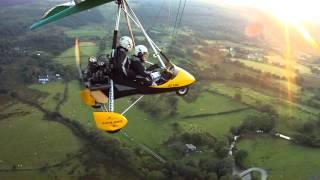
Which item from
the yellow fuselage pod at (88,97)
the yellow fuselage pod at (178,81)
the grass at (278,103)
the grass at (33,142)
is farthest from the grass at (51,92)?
the yellow fuselage pod at (178,81)

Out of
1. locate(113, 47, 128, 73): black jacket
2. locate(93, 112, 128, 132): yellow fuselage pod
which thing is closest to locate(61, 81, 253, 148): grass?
locate(113, 47, 128, 73): black jacket

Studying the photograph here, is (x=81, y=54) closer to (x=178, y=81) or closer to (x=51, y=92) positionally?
(x=51, y=92)

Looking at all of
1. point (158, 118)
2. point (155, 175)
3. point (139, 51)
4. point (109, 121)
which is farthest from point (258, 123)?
point (109, 121)

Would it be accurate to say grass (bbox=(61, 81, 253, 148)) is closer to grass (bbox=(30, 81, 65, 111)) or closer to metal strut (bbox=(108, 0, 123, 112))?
grass (bbox=(30, 81, 65, 111))

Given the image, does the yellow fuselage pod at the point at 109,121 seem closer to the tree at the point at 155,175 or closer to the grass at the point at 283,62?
the tree at the point at 155,175

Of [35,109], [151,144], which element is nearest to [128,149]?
[151,144]

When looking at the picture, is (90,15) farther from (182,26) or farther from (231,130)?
(231,130)
